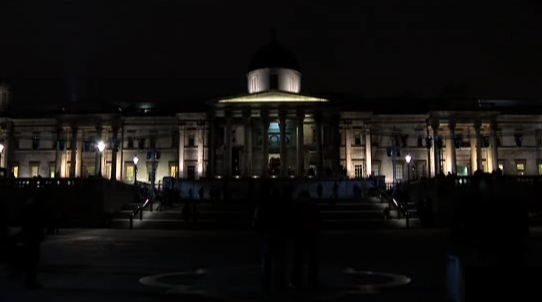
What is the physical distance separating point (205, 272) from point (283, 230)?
3.21 m

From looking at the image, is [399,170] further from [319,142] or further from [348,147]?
[319,142]

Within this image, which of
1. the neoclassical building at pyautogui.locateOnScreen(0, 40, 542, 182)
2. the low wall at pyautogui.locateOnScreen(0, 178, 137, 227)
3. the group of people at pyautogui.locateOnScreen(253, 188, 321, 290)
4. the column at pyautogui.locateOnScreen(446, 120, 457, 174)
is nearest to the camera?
the group of people at pyautogui.locateOnScreen(253, 188, 321, 290)

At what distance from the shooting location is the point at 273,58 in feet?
222

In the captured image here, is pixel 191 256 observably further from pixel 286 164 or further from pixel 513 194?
pixel 286 164

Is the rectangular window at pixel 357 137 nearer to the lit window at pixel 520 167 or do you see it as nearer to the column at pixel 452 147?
the column at pixel 452 147

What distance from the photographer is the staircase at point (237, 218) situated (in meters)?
33.3

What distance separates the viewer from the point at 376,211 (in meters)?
37.2

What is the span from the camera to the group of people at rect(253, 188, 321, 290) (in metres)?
10.2

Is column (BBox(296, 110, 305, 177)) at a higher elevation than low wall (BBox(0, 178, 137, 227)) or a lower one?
higher

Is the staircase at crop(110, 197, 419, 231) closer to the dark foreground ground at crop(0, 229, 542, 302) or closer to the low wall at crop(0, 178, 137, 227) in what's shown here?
the low wall at crop(0, 178, 137, 227)

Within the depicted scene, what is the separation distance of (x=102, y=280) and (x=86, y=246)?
9922 millimetres

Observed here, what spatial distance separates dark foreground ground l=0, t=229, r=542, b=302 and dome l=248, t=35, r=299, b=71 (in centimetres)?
4848

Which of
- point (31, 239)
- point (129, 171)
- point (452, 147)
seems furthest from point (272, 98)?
point (31, 239)

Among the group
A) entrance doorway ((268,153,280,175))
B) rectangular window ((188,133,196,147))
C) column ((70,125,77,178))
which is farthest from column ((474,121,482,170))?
column ((70,125,77,178))
